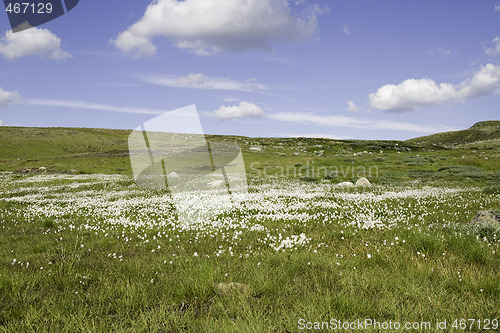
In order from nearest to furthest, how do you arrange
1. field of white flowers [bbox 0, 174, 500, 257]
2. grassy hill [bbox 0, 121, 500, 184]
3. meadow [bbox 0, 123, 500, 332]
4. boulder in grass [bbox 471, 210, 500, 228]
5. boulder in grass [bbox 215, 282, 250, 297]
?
meadow [bbox 0, 123, 500, 332] → boulder in grass [bbox 215, 282, 250, 297] → field of white flowers [bbox 0, 174, 500, 257] → boulder in grass [bbox 471, 210, 500, 228] → grassy hill [bbox 0, 121, 500, 184]

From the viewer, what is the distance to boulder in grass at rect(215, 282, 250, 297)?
15.3ft

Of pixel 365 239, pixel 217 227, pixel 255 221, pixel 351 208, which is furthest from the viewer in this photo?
pixel 351 208

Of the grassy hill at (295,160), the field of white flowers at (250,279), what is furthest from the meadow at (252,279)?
the grassy hill at (295,160)

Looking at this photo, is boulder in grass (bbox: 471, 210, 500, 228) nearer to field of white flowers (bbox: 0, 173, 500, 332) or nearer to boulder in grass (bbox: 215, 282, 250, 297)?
field of white flowers (bbox: 0, 173, 500, 332)

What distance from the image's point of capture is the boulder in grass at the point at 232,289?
467 centimetres

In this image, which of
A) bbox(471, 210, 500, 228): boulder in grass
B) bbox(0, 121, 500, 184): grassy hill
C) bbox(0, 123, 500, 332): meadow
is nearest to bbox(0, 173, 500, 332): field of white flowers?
bbox(0, 123, 500, 332): meadow

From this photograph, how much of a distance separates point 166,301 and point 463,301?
4411 mm

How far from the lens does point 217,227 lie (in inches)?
418

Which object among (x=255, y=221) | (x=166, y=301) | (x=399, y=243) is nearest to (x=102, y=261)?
(x=166, y=301)

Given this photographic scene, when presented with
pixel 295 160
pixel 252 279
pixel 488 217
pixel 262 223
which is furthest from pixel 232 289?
pixel 295 160

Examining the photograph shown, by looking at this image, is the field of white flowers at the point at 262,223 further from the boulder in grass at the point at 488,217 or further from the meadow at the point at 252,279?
the boulder in grass at the point at 488,217

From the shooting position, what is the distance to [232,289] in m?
4.78

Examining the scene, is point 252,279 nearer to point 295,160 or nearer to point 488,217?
point 488,217

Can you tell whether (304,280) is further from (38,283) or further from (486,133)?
(486,133)
